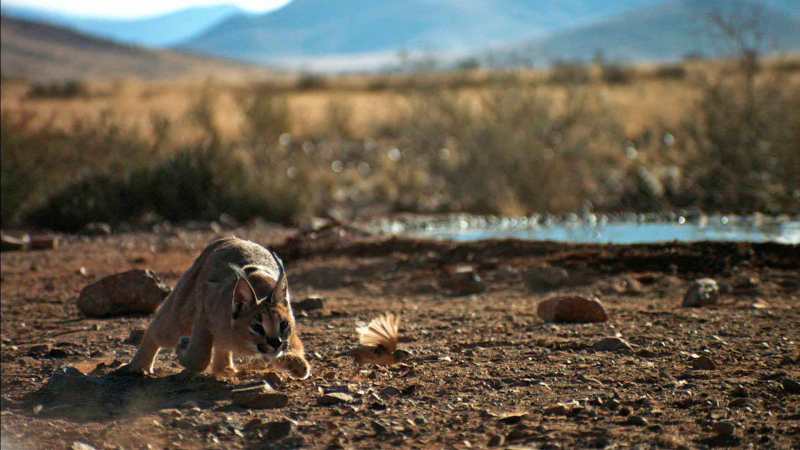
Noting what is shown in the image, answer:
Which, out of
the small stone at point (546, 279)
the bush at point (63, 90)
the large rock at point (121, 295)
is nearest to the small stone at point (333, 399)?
the large rock at point (121, 295)

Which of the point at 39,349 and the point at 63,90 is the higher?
the point at 63,90

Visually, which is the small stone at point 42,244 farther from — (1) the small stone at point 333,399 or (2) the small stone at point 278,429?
(2) the small stone at point 278,429

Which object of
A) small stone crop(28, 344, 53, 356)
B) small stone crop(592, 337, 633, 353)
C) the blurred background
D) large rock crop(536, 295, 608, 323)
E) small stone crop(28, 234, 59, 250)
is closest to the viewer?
small stone crop(592, 337, 633, 353)

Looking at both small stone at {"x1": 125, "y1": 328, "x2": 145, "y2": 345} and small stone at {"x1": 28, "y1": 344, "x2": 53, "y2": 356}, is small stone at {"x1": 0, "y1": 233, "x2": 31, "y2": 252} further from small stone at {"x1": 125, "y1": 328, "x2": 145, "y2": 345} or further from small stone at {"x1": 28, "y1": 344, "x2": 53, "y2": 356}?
small stone at {"x1": 28, "y1": 344, "x2": 53, "y2": 356}

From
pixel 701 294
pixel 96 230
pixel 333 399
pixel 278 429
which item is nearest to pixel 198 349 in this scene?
pixel 333 399

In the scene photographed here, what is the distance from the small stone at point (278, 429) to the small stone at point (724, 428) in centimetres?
→ 218

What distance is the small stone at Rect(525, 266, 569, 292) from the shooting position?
11.2 metres

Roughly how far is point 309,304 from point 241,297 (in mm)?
3392

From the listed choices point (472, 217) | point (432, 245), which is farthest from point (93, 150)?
point (432, 245)

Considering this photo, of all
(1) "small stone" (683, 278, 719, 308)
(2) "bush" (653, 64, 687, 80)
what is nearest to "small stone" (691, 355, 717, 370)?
(1) "small stone" (683, 278, 719, 308)

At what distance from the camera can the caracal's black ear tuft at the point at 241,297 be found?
649 centimetres

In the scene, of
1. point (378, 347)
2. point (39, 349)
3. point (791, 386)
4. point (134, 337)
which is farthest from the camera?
point (134, 337)

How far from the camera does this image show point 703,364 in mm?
7320

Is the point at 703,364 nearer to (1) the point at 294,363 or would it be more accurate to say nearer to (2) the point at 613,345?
(2) the point at 613,345
